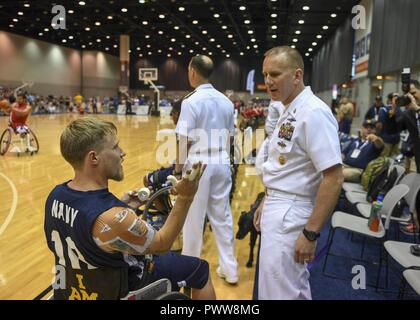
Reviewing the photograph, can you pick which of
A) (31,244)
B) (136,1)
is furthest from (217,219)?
(136,1)

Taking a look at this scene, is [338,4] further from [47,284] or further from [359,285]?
[47,284]

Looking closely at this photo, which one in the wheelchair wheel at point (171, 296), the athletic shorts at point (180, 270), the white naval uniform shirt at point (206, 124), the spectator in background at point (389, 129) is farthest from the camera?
the spectator in background at point (389, 129)

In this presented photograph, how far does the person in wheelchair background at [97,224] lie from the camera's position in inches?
58.6

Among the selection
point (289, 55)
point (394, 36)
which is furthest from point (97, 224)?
point (394, 36)

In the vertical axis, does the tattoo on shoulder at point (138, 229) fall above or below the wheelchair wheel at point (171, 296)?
above

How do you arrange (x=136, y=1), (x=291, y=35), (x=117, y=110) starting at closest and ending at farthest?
(x=136, y=1)
(x=291, y=35)
(x=117, y=110)

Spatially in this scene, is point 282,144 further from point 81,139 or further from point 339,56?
point 339,56

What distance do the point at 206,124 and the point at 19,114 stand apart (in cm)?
804

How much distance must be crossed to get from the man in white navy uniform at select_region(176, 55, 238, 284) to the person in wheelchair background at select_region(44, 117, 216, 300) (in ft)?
4.26

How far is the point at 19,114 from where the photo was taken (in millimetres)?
9539

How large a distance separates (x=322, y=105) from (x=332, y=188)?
0.40 meters

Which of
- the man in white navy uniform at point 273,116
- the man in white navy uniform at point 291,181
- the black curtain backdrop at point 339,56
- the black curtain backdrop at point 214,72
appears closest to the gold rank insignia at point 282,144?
the man in white navy uniform at point 291,181

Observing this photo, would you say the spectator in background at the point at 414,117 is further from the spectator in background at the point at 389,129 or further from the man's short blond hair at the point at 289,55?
the man's short blond hair at the point at 289,55

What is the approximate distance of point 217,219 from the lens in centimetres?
323
